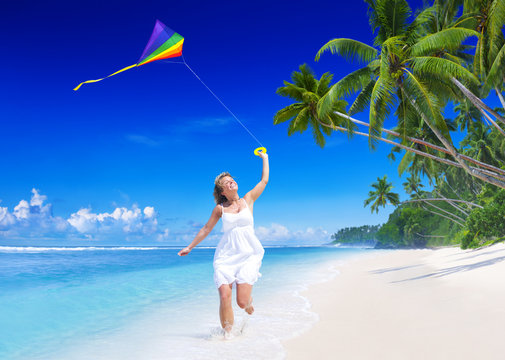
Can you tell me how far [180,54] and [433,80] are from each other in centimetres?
1109

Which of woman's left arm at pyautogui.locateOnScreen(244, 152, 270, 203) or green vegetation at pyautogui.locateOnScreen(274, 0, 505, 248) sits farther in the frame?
green vegetation at pyautogui.locateOnScreen(274, 0, 505, 248)

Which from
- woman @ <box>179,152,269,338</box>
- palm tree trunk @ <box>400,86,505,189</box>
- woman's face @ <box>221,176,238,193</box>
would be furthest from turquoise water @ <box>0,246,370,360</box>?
palm tree trunk @ <box>400,86,505,189</box>

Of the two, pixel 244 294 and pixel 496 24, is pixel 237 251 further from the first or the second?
pixel 496 24

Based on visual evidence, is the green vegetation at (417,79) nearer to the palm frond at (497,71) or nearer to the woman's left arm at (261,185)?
the palm frond at (497,71)

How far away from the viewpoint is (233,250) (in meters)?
4.46

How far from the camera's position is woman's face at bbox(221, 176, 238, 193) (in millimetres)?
4562

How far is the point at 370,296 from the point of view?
7.93 meters

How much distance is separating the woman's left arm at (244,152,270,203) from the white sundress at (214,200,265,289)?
21 centimetres

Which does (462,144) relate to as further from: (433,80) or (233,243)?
(233,243)

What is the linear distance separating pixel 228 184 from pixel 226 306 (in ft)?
4.80

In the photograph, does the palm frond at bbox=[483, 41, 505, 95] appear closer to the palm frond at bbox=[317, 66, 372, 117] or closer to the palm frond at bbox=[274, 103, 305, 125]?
the palm frond at bbox=[317, 66, 372, 117]

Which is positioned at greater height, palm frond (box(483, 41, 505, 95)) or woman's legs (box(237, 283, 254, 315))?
palm frond (box(483, 41, 505, 95))

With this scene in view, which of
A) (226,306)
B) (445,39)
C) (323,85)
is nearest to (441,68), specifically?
(445,39)

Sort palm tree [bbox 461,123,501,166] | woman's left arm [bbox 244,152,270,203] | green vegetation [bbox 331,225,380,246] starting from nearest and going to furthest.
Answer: woman's left arm [bbox 244,152,270,203] < palm tree [bbox 461,123,501,166] < green vegetation [bbox 331,225,380,246]
